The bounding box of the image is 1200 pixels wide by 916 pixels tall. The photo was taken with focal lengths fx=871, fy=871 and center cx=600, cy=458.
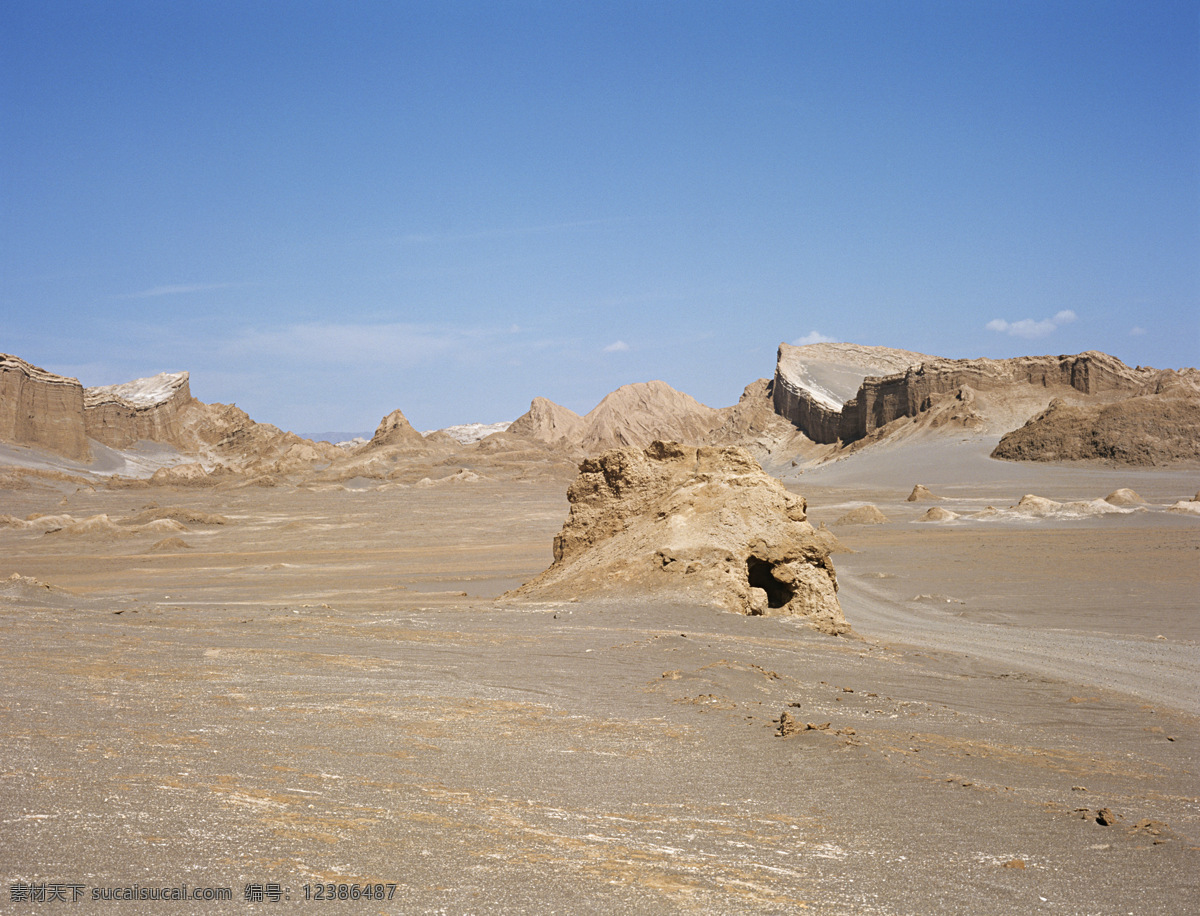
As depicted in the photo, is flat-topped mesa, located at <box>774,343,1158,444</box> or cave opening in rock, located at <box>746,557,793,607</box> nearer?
cave opening in rock, located at <box>746,557,793,607</box>

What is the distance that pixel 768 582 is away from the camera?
41.4ft

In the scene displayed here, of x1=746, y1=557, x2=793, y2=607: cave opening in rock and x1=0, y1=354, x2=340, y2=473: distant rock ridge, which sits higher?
x1=0, y1=354, x2=340, y2=473: distant rock ridge

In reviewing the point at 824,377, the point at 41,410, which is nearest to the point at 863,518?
the point at 41,410

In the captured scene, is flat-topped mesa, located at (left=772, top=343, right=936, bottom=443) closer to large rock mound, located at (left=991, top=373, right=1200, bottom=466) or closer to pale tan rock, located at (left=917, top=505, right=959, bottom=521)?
large rock mound, located at (left=991, top=373, right=1200, bottom=466)

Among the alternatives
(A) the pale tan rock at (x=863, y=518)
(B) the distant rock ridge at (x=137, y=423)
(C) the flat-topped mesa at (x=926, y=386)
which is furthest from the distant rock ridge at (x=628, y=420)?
(A) the pale tan rock at (x=863, y=518)

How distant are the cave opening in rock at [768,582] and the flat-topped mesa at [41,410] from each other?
81672mm

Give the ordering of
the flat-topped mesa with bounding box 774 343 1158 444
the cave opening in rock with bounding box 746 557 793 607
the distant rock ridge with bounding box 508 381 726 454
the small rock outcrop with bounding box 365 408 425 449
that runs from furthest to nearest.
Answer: the distant rock ridge with bounding box 508 381 726 454
the small rock outcrop with bounding box 365 408 425 449
the flat-topped mesa with bounding box 774 343 1158 444
the cave opening in rock with bounding box 746 557 793 607

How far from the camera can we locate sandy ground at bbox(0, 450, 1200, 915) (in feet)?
10.8

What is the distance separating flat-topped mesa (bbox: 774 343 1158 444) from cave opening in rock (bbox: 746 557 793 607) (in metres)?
72.4

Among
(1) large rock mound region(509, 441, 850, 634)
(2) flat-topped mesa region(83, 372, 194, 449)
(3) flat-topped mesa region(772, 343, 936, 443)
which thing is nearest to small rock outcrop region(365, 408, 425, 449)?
(2) flat-topped mesa region(83, 372, 194, 449)

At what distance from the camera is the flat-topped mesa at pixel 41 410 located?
7619cm

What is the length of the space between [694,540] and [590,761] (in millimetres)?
7636

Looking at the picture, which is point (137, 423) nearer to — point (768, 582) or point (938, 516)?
point (938, 516)

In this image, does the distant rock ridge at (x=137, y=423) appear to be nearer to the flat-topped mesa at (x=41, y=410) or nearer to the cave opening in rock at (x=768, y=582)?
the flat-topped mesa at (x=41, y=410)
